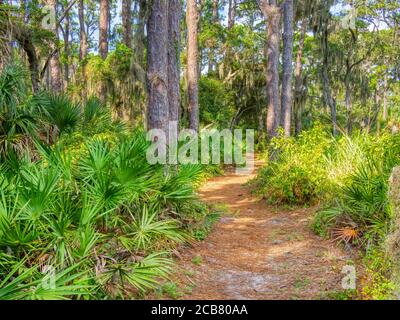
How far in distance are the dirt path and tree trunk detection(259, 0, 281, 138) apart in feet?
19.8

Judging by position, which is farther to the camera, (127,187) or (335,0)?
(335,0)

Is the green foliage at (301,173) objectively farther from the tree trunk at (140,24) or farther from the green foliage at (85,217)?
the tree trunk at (140,24)

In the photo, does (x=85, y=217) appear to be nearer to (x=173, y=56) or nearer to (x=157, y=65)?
(x=157, y=65)

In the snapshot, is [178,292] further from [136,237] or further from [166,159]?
[166,159]

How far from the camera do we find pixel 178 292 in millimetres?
4301

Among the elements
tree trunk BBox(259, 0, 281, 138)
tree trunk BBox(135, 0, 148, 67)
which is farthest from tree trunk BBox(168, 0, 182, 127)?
tree trunk BBox(259, 0, 281, 138)

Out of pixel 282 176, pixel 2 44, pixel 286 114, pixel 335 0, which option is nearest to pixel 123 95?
pixel 286 114

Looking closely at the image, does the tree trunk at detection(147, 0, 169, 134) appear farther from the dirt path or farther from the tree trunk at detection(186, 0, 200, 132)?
the tree trunk at detection(186, 0, 200, 132)

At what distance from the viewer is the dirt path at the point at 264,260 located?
4.53 meters

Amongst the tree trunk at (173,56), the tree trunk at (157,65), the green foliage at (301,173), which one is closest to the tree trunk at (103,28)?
the tree trunk at (173,56)

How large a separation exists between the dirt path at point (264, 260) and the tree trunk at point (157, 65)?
2402 millimetres

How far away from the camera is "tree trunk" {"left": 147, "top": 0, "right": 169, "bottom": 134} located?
6844 mm
